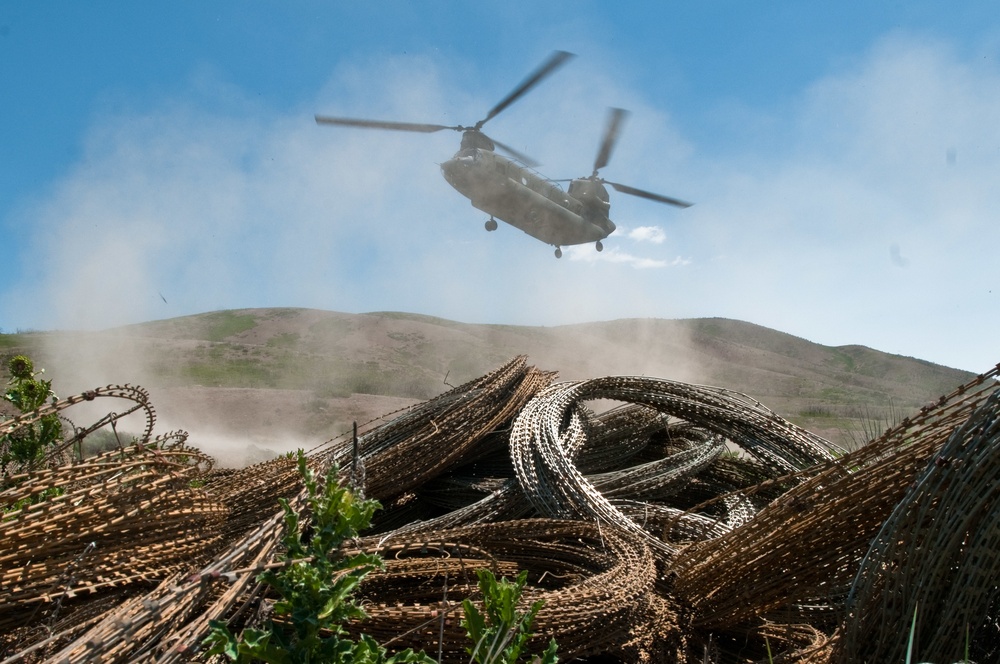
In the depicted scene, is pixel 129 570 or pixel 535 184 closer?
pixel 129 570

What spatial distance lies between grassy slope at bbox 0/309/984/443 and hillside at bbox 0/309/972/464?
14 centimetres

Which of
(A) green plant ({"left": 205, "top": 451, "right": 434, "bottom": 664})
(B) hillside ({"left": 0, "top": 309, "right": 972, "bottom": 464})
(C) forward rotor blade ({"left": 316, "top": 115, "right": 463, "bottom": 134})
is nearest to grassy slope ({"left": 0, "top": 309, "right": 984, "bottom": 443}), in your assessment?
(B) hillside ({"left": 0, "top": 309, "right": 972, "bottom": 464})

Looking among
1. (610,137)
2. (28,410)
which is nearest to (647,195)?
(610,137)

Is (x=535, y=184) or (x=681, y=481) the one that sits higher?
(x=535, y=184)

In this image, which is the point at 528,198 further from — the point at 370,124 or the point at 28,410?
the point at 28,410

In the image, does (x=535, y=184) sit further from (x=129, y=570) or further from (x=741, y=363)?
(x=741, y=363)

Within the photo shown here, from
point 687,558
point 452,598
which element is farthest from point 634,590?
point 452,598

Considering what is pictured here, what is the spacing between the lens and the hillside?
23188 mm

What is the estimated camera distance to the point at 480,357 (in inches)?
1716

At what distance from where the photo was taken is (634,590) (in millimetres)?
3125

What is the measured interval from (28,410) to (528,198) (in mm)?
18745

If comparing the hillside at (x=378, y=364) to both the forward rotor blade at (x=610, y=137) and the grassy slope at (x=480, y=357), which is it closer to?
the grassy slope at (x=480, y=357)

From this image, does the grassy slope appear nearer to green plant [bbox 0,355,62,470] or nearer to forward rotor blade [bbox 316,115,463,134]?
forward rotor blade [bbox 316,115,463,134]

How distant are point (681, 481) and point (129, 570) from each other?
387cm
